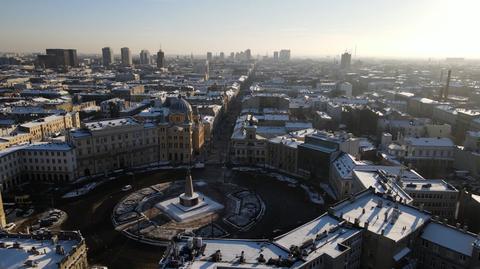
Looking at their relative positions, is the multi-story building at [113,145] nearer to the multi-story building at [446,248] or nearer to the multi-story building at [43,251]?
the multi-story building at [43,251]

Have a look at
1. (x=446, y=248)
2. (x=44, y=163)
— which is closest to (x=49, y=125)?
(x=44, y=163)

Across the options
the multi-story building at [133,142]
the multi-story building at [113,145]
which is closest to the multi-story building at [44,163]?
the multi-story building at [113,145]

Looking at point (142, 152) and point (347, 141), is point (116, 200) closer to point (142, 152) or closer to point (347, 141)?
point (142, 152)

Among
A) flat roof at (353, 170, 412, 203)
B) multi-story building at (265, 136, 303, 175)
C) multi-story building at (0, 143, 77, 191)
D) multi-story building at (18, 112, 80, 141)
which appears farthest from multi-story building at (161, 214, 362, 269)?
multi-story building at (18, 112, 80, 141)

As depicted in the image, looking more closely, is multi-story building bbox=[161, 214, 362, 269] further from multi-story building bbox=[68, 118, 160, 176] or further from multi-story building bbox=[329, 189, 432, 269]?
multi-story building bbox=[68, 118, 160, 176]

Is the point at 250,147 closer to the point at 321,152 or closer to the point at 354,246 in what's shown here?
the point at 321,152

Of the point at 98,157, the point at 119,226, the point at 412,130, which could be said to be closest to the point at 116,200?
the point at 119,226
